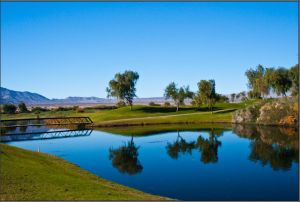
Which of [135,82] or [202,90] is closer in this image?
[202,90]

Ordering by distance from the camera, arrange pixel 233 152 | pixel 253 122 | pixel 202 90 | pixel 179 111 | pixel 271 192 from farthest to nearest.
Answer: pixel 179 111 < pixel 202 90 < pixel 253 122 < pixel 233 152 < pixel 271 192

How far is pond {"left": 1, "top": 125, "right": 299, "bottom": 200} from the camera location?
33.5 meters

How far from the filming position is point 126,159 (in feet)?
170

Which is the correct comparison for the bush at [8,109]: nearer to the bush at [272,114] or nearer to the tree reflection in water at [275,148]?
the bush at [272,114]

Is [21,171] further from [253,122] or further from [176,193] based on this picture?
[253,122]

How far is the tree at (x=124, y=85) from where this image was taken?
14470 centimetres

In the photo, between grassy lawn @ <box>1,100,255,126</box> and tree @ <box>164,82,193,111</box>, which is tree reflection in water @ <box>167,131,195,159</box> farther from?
tree @ <box>164,82,193,111</box>

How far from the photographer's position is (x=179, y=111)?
12962 centimetres

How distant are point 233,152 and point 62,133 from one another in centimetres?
A: 4827

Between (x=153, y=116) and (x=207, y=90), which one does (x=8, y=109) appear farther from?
(x=207, y=90)

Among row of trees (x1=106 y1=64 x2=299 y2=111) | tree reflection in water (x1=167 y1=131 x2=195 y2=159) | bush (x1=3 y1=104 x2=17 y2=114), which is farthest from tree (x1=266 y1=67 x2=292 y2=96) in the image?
bush (x1=3 y1=104 x2=17 y2=114)

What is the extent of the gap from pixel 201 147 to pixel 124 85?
282 feet

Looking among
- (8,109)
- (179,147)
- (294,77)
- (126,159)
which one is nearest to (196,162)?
(126,159)

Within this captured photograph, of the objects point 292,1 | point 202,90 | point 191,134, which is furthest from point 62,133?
point 292,1
